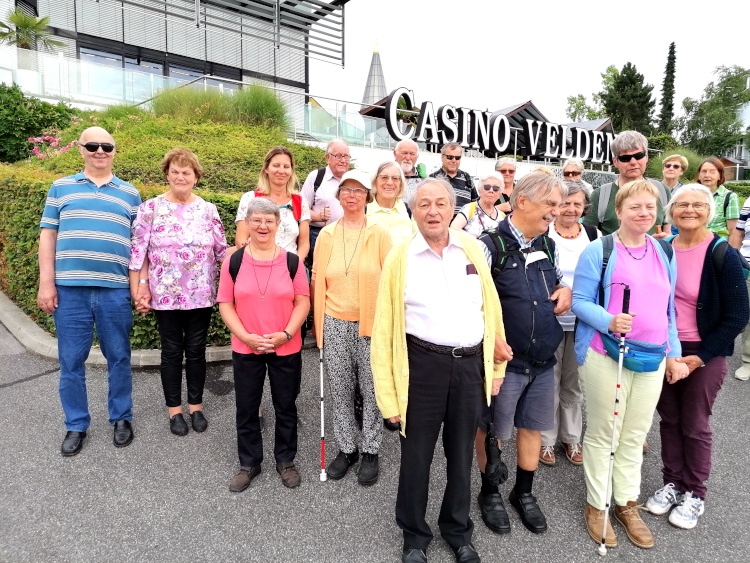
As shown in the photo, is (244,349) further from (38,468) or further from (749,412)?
(749,412)

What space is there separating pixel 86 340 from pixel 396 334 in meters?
2.69

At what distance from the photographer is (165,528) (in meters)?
2.67

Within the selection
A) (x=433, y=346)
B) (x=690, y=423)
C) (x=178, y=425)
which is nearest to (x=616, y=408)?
(x=690, y=423)

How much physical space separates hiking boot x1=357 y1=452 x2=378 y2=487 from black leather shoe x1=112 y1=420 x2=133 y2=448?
189 cm

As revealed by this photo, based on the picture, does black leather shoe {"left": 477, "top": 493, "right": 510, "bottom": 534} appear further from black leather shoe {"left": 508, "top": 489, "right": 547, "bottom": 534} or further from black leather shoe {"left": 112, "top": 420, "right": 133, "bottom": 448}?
black leather shoe {"left": 112, "top": 420, "right": 133, "bottom": 448}

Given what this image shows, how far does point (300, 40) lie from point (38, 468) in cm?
2616

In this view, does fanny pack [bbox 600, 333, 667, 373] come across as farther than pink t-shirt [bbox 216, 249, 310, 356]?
No

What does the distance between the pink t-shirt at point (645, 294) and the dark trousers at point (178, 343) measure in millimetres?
3038

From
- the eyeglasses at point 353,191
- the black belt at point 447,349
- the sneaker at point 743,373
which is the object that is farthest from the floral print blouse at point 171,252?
the sneaker at point 743,373

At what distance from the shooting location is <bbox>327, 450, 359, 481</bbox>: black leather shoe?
10.5 feet

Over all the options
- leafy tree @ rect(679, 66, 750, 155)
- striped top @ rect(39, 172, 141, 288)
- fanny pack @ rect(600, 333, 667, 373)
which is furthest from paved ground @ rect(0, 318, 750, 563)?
leafy tree @ rect(679, 66, 750, 155)

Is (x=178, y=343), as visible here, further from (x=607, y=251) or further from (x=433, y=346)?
(x=607, y=251)

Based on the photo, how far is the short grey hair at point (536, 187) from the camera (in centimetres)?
246

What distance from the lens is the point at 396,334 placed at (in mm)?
2301
